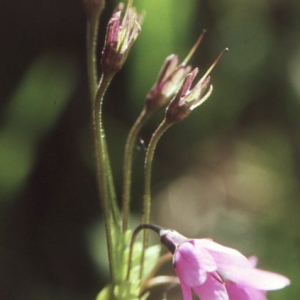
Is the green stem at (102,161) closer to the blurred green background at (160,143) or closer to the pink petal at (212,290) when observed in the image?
the pink petal at (212,290)

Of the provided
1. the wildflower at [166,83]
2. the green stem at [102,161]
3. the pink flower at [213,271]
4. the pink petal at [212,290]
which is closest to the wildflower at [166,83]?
the wildflower at [166,83]

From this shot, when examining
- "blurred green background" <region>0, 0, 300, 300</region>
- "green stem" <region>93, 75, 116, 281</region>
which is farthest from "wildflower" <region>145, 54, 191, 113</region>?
"blurred green background" <region>0, 0, 300, 300</region>

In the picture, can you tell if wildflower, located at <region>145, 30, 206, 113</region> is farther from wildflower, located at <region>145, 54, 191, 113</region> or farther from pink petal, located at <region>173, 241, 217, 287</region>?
pink petal, located at <region>173, 241, 217, 287</region>

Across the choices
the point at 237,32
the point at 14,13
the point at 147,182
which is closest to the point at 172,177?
the point at 237,32

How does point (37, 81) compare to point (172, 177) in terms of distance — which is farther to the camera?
point (172, 177)

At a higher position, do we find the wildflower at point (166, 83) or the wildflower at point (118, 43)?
the wildflower at point (118, 43)

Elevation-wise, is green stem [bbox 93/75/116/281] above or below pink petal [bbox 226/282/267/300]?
above

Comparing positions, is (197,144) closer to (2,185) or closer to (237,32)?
(237,32)

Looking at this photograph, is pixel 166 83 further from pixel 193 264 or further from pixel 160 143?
pixel 160 143
